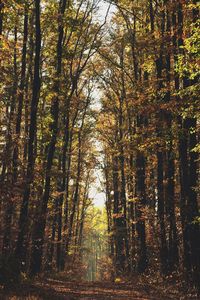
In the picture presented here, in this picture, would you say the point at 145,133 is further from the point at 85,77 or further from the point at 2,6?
the point at 85,77

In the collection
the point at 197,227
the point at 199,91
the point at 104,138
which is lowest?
the point at 197,227

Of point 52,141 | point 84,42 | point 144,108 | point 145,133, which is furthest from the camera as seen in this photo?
point 84,42

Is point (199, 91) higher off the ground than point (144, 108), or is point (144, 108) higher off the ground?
point (144, 108)

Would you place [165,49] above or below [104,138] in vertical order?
below

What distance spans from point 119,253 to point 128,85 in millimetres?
16367

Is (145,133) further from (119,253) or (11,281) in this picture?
(119,253)

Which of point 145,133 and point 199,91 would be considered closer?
point 199,91

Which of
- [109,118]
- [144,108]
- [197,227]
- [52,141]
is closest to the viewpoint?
[197,227]

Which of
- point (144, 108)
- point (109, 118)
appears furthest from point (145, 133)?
point (109, 118)

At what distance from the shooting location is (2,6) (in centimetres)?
1445

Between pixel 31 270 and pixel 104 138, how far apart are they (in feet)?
73.7

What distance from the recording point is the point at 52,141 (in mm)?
19516

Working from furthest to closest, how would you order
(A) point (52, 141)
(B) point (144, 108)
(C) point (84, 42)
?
(C) point (84, 42)
(A) point (52, 141)
(B) point (144, 108)

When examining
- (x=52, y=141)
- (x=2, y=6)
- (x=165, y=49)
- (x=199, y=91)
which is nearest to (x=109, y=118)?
(x=52, y=141)
